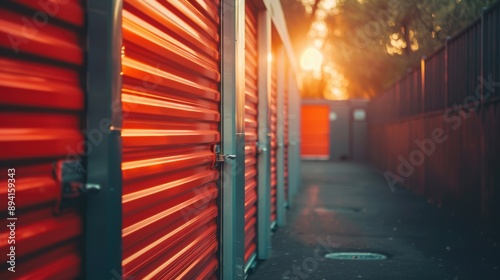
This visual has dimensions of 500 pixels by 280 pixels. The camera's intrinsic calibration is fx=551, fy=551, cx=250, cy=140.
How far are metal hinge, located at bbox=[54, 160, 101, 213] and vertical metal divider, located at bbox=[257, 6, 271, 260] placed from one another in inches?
181

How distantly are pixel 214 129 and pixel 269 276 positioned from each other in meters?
2.14

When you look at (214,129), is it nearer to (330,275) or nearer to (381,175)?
(330,275)

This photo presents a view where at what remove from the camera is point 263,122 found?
6.68 metres

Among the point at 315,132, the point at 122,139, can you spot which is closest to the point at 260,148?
the point at 122,139

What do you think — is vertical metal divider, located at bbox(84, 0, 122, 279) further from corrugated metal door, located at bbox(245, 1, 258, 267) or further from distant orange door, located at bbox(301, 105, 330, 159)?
distant orange door, located at bbox(301, 105, 330, 159)

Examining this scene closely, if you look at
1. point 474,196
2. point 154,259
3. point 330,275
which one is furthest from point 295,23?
point 154,259

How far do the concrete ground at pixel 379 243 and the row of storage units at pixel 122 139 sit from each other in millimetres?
1698

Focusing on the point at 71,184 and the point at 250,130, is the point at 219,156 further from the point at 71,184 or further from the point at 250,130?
the point at 71,184

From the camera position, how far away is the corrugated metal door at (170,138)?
251cm

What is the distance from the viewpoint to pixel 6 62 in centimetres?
161

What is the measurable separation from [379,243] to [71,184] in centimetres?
609

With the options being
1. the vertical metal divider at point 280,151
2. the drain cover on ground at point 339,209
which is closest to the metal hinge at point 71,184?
the vertical metal divider at point 280,151

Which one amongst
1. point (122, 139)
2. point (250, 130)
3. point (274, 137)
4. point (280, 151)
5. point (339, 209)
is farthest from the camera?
point (339, 209)

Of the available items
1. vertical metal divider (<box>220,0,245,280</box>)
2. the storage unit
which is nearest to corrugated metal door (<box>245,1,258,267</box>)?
vertical metal divider (<box>220,0,245,280</box>)
